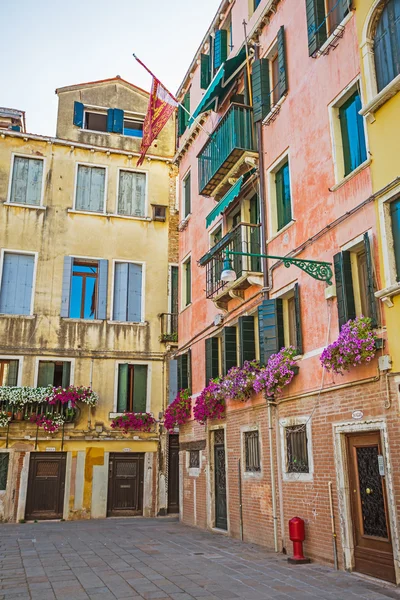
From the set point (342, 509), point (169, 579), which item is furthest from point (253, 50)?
point (169, 579)

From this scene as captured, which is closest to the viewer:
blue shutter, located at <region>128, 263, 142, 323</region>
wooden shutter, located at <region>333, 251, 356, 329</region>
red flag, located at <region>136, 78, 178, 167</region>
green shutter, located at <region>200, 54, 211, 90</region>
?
wooden shutter, located at <region>333, 251, 356, 329</region>

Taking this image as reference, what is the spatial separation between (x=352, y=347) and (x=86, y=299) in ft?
43.8

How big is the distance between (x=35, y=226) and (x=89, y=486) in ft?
29.6

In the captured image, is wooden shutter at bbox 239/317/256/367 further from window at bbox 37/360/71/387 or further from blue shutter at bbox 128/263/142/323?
window at bbox 37/360/71/387

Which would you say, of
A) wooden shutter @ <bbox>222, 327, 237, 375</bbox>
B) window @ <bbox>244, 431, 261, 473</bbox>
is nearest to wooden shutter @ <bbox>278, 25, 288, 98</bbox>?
wooden shutter @ <bbox>222, 327, 237, 375</bbox>

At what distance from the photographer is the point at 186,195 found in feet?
63.7

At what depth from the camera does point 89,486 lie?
60.3 ft

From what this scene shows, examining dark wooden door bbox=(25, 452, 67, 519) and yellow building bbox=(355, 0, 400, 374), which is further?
dark wooden door bbox=(25, 452, 67, 519)

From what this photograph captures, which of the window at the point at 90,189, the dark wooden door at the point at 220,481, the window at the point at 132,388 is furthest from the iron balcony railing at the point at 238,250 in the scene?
the window at the point at 90,189

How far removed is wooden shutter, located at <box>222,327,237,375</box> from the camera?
13867 millimetres

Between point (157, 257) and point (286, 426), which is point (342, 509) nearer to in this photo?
point (286, 426)

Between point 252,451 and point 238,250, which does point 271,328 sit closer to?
point 238,250

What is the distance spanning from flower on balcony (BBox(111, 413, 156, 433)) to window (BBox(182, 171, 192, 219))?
6865 mm

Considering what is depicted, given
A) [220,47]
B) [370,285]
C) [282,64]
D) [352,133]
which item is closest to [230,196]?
[282,64]
